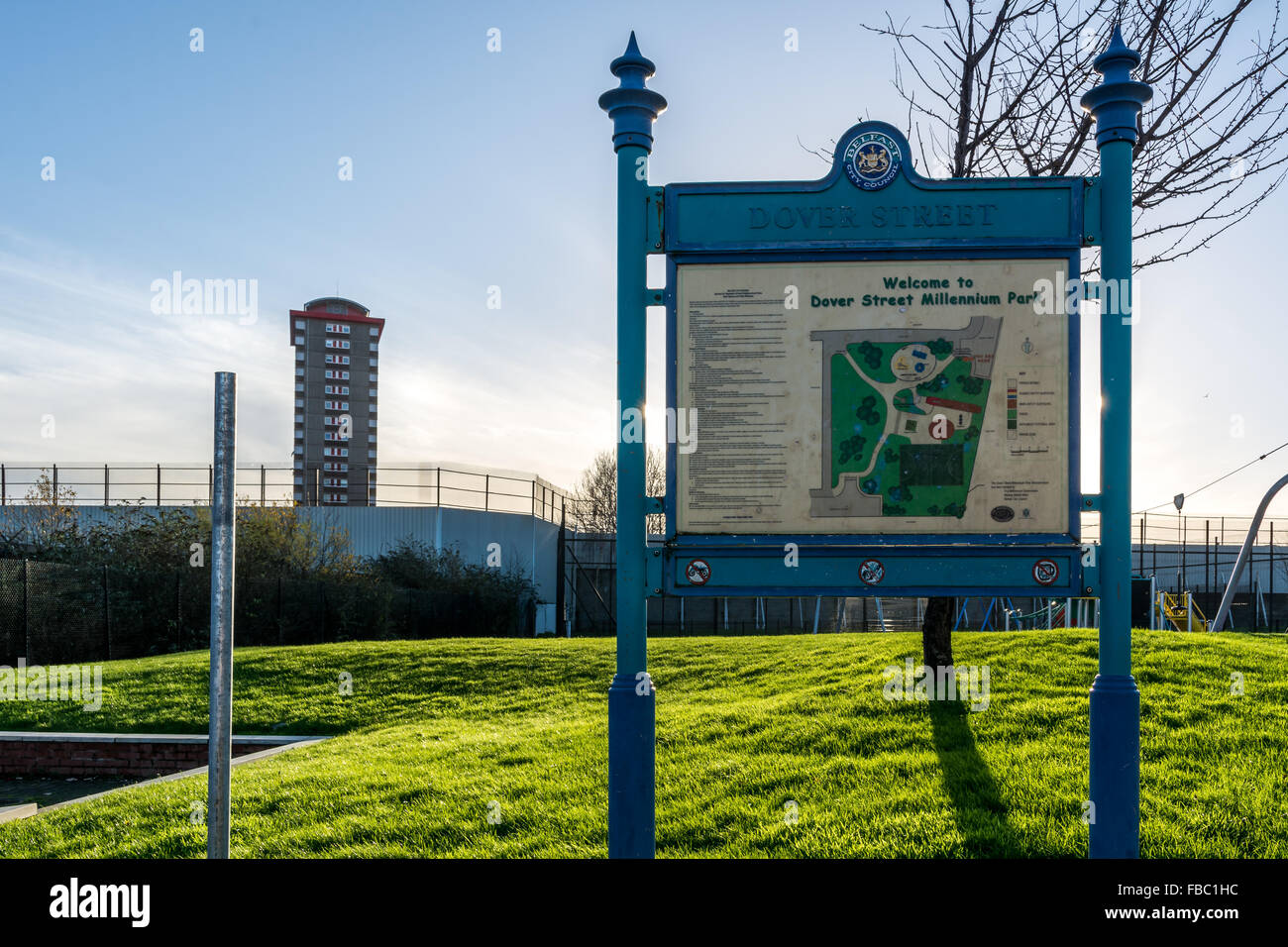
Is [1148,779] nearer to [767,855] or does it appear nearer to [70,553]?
[767,855]

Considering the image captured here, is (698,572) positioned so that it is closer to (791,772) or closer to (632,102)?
(632,102)

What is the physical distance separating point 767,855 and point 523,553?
102ft

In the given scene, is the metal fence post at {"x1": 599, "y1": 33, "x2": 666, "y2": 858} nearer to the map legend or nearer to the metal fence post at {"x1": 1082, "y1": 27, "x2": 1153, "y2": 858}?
the map legend

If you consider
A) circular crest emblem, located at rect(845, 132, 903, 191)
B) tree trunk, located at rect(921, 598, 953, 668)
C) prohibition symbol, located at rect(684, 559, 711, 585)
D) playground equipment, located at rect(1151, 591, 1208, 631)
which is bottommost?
playground equipment, located at rect(1151, 591, 1208, 631)

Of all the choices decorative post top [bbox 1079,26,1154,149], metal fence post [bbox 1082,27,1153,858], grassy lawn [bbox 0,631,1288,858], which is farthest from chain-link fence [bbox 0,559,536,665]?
decorative post top [bbox 1079,26,1154,149]

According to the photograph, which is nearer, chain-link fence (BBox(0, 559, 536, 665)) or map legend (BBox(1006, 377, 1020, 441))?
map legend (BBox(1006, 377, 1020, 441))

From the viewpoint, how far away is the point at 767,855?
513 centimetres

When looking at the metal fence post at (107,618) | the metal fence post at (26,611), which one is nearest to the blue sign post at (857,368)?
the metal fence post at (26,611)

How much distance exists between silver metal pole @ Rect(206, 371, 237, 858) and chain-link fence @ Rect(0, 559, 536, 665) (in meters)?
18.6

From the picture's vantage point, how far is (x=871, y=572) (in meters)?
4.69

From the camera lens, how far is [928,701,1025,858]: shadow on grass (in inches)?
202

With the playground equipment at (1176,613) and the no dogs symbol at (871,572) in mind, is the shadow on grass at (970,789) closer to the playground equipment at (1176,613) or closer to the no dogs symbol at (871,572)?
the no dogs symbol at (871,572)

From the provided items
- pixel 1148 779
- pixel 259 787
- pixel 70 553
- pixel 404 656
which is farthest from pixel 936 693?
pixel 70 553

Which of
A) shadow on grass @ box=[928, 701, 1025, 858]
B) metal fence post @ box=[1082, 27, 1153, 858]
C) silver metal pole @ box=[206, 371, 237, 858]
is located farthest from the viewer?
shadow on grass @ box=[928, 701, 1025, 858]
